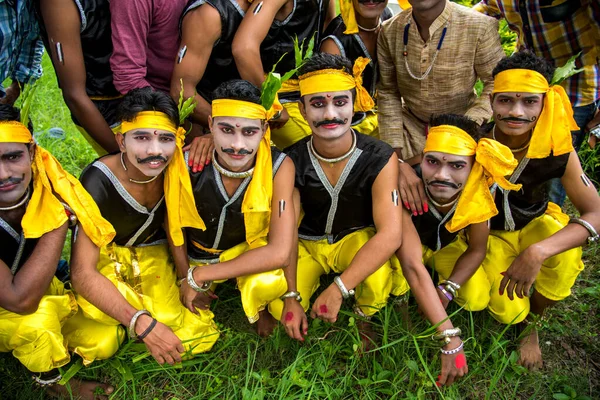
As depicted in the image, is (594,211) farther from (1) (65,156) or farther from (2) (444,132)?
(1) (65,156)

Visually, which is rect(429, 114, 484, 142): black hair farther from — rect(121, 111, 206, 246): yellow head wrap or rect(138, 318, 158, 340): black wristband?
rect(138, 318, 158, 340): black wristband

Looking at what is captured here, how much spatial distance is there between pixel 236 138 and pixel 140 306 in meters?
1.19

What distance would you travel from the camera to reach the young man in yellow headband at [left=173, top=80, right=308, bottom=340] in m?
3.12

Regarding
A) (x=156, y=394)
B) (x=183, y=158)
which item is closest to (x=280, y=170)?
(x=183, y=158)

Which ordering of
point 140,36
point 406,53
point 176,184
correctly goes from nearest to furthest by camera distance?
point 176,184
point 140,36
point 406,53

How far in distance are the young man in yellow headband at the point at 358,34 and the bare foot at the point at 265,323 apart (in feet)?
5.24

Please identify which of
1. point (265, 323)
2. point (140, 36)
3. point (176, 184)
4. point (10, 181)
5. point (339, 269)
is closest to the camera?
point (10, 181)

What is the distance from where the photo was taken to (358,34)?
3.92 metres

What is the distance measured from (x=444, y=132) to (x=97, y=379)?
2.59m

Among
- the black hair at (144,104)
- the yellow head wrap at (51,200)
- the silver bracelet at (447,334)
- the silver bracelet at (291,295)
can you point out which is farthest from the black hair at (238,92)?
the silver bracelet at (447,334)

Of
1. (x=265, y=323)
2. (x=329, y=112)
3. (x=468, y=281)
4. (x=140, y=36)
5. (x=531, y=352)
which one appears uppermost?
(x=140, y=36)

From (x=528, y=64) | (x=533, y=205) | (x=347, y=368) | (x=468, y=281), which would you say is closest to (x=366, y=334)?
(x=347, y=368)

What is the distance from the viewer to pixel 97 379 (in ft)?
10.6

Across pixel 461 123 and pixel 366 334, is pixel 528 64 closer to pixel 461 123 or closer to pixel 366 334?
pixel 461 123
